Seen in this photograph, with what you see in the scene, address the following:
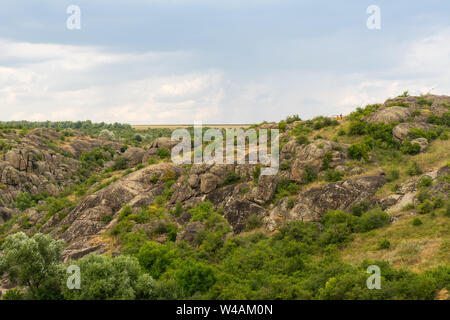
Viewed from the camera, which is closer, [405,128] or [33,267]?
[33,267]

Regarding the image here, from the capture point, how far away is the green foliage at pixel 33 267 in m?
24.3

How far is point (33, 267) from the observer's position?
24.8 meters

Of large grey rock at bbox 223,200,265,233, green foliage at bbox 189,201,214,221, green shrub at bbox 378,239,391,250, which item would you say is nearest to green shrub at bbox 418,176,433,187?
green shrub at bbox 378,239,391,250

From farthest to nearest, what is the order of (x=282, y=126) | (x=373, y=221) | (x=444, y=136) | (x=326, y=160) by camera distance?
(x=282, y=126) → (x=444, y=136) → (x=326, y=160) → (x=373, y=221)

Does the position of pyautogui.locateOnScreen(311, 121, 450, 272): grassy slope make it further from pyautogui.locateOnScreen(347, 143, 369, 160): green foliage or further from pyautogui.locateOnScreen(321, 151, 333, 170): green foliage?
pyautogui.locateOnScreen(321, 151, 333, 170): green foliage

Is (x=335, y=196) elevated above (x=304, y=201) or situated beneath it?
elevated above

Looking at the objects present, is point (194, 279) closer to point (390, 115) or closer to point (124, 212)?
point (124, 212)

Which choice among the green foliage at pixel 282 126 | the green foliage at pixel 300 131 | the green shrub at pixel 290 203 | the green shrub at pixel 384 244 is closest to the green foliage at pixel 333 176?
the green shrub at pixel 290 203

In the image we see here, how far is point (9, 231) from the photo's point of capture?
46156mm

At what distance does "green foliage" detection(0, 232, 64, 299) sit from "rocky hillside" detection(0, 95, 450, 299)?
259 inches

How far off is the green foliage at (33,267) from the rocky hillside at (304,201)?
21.5ft

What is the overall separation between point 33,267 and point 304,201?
22012 millimetres

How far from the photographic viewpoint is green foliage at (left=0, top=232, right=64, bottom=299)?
24.3m

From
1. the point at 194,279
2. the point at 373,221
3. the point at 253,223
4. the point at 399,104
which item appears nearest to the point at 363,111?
the point at 399,104
